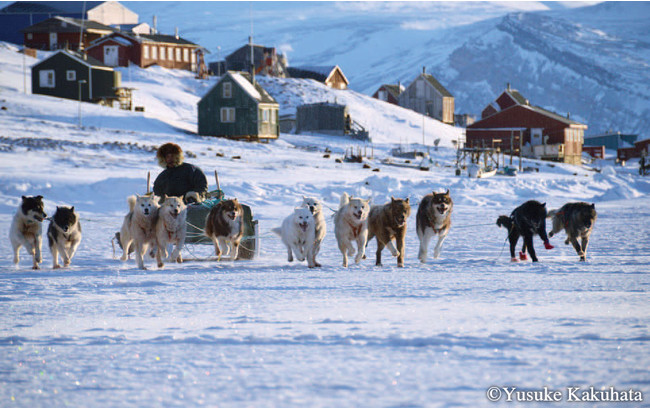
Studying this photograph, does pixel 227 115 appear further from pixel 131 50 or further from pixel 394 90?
pixel 394 90

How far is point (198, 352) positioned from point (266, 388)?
0.87 m

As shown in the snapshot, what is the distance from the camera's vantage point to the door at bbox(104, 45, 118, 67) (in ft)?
198

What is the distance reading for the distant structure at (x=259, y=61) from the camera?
219ft

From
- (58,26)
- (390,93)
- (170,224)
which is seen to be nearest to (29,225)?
(170,224)

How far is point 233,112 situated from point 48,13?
38.5 metres

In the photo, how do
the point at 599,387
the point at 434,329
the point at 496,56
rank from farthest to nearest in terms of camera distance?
1. the point at 496,56
2. the point at 434,329
3. the point at 599,387

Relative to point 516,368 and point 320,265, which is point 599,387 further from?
point 320,265

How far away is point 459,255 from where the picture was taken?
1034cm

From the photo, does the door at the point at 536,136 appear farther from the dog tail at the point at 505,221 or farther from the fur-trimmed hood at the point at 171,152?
the fur-trimmed hood at the point at 171,152

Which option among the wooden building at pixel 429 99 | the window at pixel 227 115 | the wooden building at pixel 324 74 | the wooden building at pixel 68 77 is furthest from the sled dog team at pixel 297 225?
the wooden building at pixel 429 99

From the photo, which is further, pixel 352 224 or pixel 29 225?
pixel 352 224

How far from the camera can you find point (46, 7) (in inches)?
2901

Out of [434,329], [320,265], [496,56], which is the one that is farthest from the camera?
[496,56]

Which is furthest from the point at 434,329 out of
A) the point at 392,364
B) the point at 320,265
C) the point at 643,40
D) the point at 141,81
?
the point at 643,40
